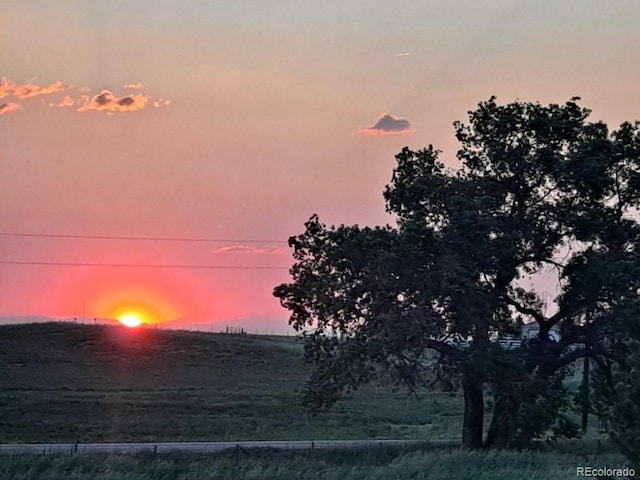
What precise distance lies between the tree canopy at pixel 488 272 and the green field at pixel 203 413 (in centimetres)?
246

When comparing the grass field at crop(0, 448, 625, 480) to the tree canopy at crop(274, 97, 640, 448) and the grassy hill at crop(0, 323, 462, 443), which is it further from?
the grassy hill at crop(0, 323, 462, 443)

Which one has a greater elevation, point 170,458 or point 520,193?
point 520,193

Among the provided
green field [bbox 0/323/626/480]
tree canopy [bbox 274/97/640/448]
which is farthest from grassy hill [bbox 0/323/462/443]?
tree canopy [bbox 274/97/640/448]

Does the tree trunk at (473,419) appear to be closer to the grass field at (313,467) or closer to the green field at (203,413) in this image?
the green field at (203,413)

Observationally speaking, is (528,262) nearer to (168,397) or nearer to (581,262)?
(581,262)

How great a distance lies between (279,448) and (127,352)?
5257 centimetres

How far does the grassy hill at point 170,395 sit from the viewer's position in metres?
48.4

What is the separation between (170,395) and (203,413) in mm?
8344

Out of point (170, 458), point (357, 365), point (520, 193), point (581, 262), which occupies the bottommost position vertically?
point (170, 458)

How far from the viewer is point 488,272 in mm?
31938

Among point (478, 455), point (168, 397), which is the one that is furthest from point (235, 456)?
point (168, 397)

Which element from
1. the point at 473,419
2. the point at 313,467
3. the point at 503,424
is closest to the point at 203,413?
the point at 473,419

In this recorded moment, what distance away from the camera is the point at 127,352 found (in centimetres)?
8488

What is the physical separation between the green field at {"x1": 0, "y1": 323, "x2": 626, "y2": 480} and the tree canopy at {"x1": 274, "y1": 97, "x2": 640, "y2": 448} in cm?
246
